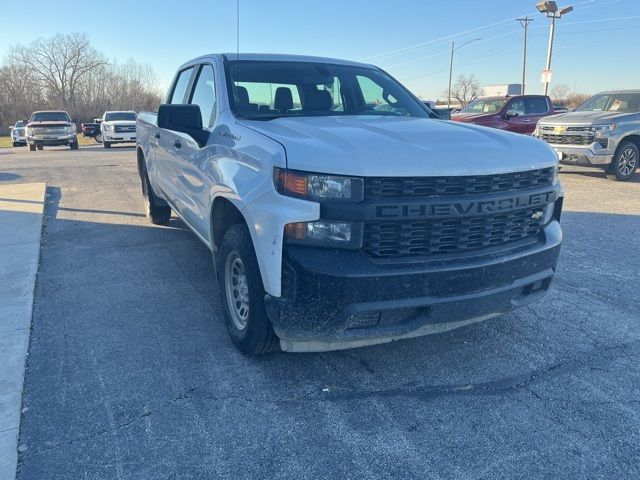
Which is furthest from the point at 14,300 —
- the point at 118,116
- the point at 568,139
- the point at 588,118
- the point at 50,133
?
the point at 118,116

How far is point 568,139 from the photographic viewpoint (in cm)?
1146

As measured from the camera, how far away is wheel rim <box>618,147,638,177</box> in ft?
36.8

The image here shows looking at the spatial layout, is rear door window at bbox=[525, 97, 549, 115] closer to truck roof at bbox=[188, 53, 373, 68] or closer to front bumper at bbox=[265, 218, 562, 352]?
truck roof at bbox=[188, 53, 373, 68]

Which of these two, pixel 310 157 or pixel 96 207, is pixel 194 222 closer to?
pixel 310 157

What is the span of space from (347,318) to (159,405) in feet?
3.88

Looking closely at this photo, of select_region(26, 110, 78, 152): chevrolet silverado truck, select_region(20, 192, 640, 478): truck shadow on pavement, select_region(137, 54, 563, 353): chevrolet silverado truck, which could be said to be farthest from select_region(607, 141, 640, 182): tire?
select_region(26, 110, 78, 152): chevrolet silverado truck

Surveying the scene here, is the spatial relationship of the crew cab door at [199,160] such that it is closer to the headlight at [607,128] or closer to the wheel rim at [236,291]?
the wheel rim at [236,291]

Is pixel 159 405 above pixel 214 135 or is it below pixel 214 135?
below

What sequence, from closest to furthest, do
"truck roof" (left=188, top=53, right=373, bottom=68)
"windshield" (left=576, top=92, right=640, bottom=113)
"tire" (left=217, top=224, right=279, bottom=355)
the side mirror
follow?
"tire" (left=217, top=224, right=279, bottom=355) < the side mirror < "truck roof" (left=188, top=53, right=373, bottom=68) < "windshield" (left=576, top=92, right=640, bottom=113)

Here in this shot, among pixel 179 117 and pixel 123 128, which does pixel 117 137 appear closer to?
pixel 123 128

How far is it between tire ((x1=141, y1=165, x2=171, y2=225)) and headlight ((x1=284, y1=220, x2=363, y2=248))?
4.74 m

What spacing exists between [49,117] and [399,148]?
90.3 feet

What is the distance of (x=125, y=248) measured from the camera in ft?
20.2

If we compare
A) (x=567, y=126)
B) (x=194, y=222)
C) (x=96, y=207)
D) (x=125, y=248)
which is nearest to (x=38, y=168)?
(x=96, y=207)
